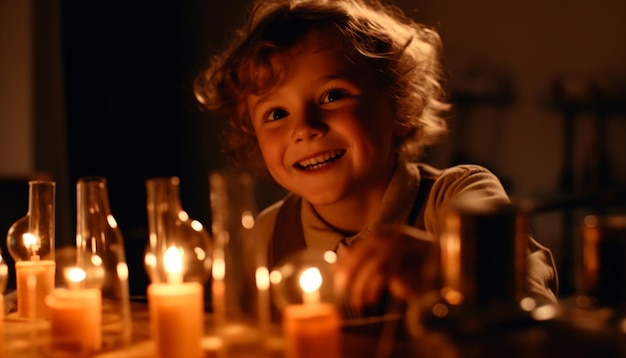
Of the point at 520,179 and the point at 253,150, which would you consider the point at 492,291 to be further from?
the point at 520,179

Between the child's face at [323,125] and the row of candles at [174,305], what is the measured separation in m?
0.48

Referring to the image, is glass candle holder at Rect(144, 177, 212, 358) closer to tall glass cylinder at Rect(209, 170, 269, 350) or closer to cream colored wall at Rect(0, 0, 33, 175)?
tall glass cylinder at Rect(209, 170, 269, 350)

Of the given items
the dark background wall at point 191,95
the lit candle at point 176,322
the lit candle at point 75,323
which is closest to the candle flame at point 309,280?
the lit candle at point 176,322

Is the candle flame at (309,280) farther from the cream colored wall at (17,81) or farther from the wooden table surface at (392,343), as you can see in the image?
the cream colored wall at (17,81)

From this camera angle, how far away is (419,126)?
1482 mm

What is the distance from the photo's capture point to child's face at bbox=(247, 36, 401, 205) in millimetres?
1220

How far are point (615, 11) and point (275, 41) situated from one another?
6.23 ft

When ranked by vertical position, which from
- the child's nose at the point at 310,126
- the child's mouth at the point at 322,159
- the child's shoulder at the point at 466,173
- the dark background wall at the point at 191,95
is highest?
the dark background wall at the point at 191,95

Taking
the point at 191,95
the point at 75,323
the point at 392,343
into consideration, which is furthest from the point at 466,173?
the point at 191,95

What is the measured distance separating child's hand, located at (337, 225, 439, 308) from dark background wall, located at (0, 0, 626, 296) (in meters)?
1.92

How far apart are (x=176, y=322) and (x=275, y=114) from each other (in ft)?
2.26

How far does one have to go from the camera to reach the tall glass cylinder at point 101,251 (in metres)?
0.78

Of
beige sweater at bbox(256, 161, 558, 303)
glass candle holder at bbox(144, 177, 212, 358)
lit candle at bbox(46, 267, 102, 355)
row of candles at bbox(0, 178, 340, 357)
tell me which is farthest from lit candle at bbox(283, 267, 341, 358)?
beige sweater at bbox(256, 161, 558, 303)

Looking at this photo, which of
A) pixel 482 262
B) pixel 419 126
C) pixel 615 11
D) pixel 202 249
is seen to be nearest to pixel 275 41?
pixel 419 126
